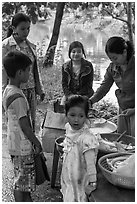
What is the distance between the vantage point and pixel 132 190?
211 cm

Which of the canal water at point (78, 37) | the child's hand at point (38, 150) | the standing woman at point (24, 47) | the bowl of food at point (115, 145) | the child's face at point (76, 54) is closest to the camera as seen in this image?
the bowl of food at point (115, 145)

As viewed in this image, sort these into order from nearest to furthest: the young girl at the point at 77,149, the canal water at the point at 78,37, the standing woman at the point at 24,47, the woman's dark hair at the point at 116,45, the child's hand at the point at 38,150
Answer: the young girl at the point at 77,149, the child's hand at the point at 38,150, the woman's dark hair at the point at 116,45, the standing woman at the point at 24,47, the canal water at the point at 78,37

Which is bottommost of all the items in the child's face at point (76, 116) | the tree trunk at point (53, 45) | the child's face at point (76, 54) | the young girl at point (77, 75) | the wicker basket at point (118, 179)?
the wicker basket at point (118, 179)

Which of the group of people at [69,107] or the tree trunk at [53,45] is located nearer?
the group of people at [69,107]

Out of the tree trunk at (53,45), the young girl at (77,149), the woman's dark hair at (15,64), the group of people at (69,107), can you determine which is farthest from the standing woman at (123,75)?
the tree trunk at (53,45)

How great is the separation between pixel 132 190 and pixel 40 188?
1.68 meters

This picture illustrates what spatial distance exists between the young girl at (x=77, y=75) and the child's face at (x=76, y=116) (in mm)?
1620

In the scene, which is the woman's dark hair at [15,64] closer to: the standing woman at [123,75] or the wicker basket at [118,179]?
the standing woman at [123,75]

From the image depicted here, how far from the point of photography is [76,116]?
2.33 metres

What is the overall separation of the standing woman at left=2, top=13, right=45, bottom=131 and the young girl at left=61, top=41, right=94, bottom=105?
37 centimetres

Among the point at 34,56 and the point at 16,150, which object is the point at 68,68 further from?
the point at 16,150

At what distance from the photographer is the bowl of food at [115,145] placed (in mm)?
2587

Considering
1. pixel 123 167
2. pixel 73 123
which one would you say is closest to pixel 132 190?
pixel 123 167

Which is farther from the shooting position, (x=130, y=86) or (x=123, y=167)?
(x=130, y=86)
